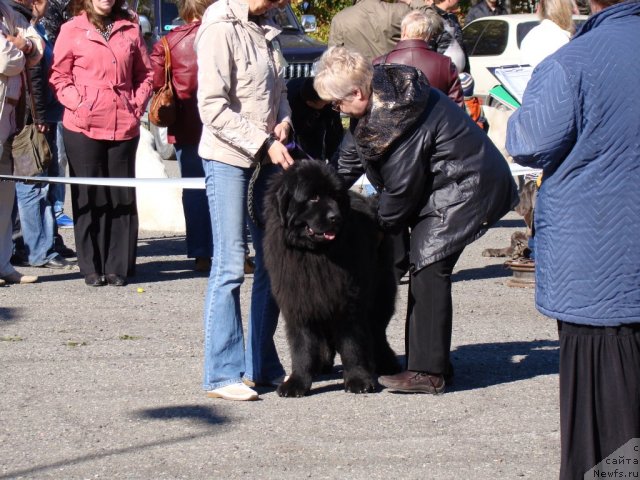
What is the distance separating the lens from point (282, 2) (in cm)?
545

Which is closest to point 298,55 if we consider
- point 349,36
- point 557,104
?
point 349,36

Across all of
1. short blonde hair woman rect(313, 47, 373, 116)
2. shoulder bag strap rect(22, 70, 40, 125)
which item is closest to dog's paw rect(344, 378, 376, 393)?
short blonde hair woman rect(313, 47, 373, 116)

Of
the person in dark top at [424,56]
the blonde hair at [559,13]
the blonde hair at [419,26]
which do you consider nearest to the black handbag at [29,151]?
the person in dark top at [424,56]

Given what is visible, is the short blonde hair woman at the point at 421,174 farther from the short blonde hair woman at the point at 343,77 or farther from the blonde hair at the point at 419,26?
the blonde hair at the point at 419,26

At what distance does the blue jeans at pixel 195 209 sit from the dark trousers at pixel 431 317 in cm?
387

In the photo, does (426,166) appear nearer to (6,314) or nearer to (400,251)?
(400,251)

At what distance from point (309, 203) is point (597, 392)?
1.97m

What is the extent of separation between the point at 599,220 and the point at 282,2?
2359mm

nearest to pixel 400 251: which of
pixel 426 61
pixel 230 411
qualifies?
pixel 230 411

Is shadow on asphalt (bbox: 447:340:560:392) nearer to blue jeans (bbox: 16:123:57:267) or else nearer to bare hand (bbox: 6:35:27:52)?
bare hand (bbox: 6:35:27:52)

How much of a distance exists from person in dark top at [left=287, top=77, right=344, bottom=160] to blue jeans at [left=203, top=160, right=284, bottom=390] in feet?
3.04

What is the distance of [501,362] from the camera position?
653 cm

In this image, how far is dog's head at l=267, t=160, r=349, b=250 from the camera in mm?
5328

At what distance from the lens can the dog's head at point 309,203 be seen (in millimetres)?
5328
